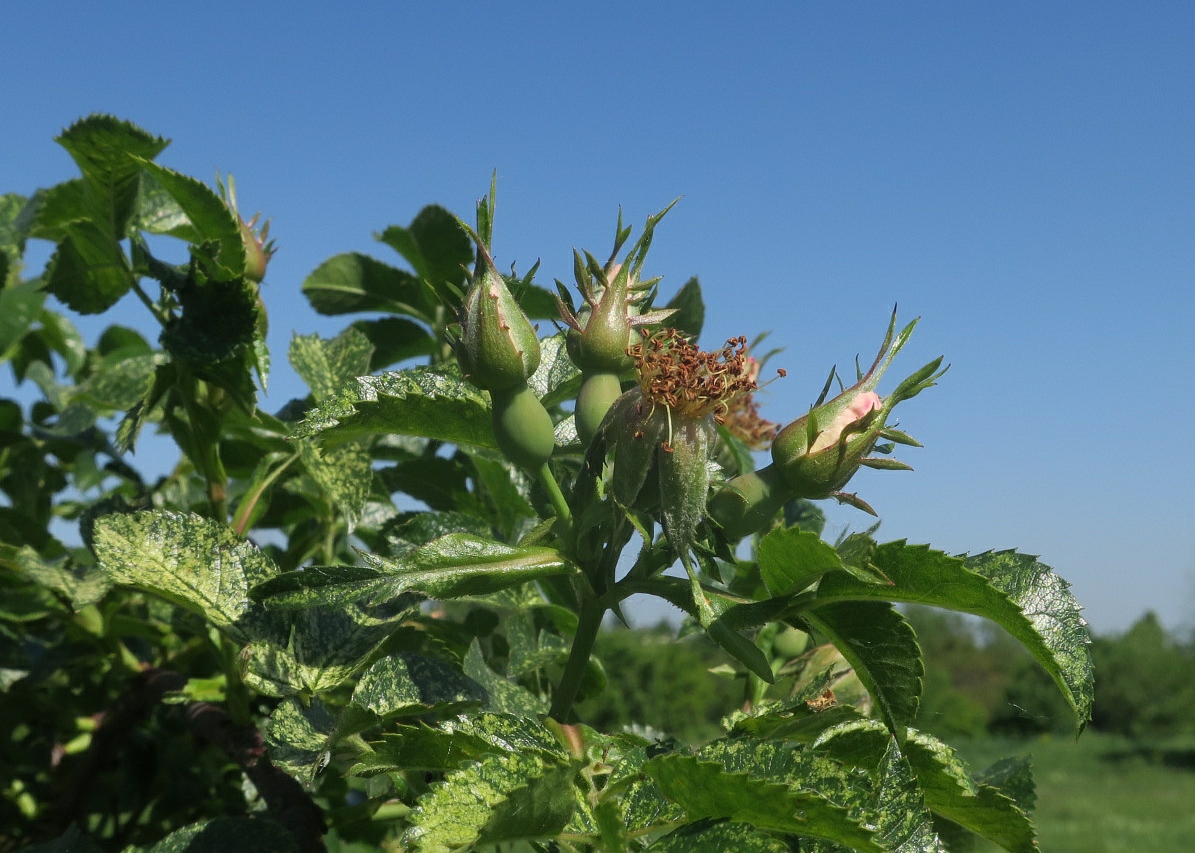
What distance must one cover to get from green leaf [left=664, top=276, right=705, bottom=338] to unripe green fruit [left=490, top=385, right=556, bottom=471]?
423 millimetres

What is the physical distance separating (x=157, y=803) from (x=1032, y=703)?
24.2 metres

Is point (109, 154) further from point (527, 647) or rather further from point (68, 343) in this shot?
point (68, 343)

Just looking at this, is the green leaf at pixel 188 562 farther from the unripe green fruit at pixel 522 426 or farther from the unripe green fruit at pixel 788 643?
the unripe green fruit at pixel 788 643

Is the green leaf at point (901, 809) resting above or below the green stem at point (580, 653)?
below

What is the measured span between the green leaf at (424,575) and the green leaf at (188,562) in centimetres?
13

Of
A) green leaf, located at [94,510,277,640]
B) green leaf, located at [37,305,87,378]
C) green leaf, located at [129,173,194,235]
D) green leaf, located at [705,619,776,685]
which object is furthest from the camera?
green leaf, located at [37,305,87,378]

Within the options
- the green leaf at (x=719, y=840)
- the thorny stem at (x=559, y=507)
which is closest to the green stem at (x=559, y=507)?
the thorny stem at (x=559, y=507)

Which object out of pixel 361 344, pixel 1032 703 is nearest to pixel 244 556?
pixel 361 344

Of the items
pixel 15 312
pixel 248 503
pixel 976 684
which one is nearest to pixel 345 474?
pixel 248 503

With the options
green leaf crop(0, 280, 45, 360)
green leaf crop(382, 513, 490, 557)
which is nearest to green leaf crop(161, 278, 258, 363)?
green leaf crop(382, 513, 490, 557)

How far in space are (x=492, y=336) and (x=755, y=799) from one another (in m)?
0.32

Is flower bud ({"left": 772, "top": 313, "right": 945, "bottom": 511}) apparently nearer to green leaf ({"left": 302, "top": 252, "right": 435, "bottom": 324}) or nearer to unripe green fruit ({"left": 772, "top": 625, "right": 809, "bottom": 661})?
unripe green fruit ({"left": 772, "top": 625, "right": 809, "bottom": 661})

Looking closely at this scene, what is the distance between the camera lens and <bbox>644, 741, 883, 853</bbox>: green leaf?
0.51 m

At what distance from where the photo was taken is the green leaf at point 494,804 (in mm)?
521
